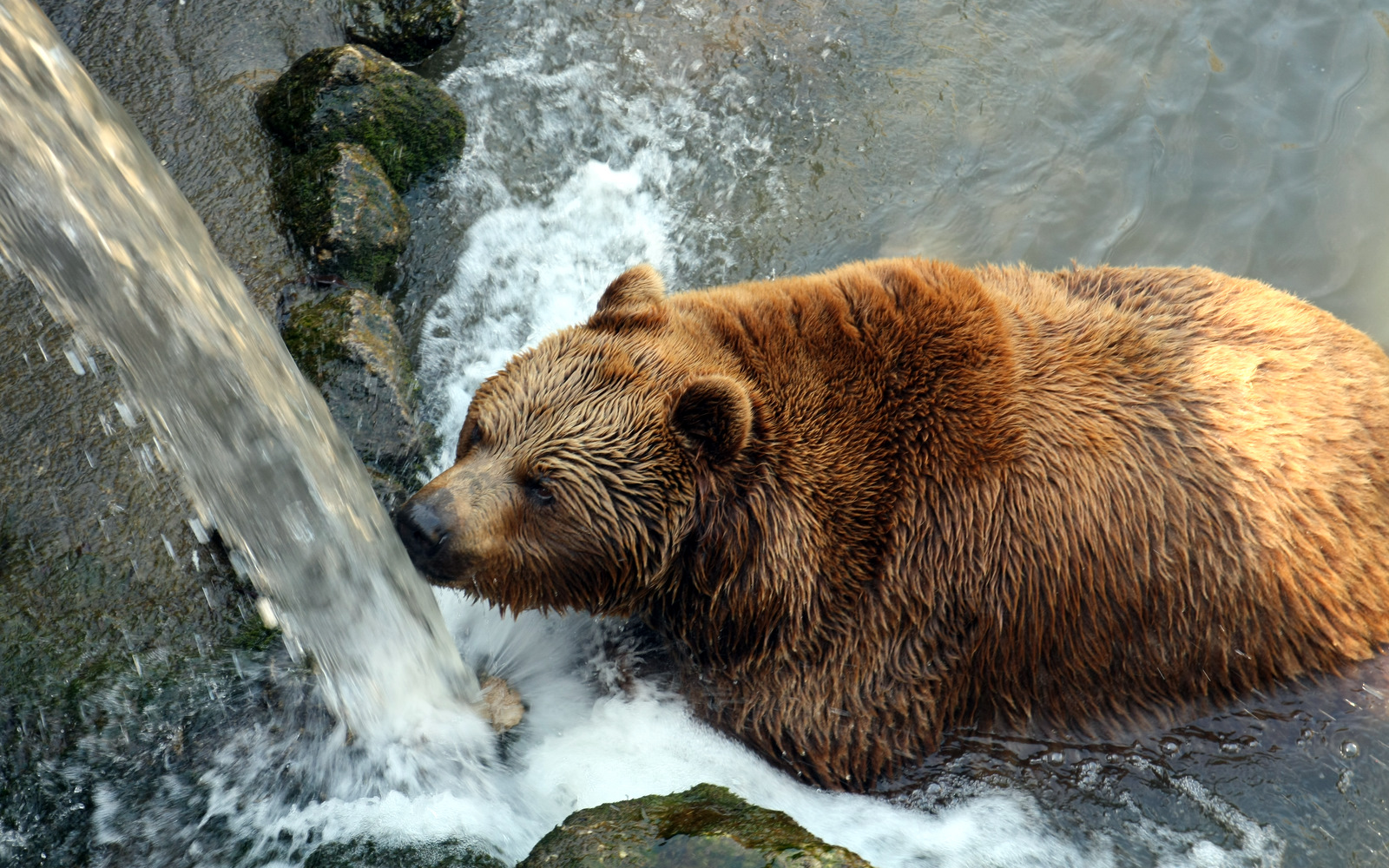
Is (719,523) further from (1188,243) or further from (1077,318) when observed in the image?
(1188,243)

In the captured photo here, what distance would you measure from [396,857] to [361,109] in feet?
14.8

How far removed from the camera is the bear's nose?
4.29 metres

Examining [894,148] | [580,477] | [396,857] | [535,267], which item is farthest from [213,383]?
[894,148]

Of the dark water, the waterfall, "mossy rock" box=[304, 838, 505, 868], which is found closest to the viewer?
the waterfall

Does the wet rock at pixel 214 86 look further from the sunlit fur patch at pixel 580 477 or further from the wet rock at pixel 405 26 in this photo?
the sunlit fur patch at pixel 580 477

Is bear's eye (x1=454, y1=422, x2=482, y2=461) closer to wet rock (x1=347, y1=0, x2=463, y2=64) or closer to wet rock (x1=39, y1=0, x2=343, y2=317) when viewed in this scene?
wet rock (x1=39, y1=0, x2=343, y2=317)

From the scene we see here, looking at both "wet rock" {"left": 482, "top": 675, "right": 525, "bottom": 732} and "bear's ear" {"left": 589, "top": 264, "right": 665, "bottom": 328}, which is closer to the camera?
"bear's ear" {"left": 589, "top": 264, "right": 665, "bottom": 328}

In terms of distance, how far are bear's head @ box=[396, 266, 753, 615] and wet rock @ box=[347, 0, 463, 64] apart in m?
3.94

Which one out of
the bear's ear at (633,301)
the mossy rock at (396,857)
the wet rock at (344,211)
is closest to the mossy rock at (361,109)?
the wet rock at (344,211)

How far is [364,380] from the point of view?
5609 millimetres

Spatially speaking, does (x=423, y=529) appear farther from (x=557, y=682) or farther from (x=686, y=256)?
(x=686, y=256)

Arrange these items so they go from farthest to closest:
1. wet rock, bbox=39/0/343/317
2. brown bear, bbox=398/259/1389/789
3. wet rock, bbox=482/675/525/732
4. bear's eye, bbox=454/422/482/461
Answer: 1. wet rock, bbox=39/0/343/317
2. wet rock, bbox=482/675/525/732
3. bear's eye, bbox=454/422/482/461
4. brown bear, bbox=398/259/1389/789

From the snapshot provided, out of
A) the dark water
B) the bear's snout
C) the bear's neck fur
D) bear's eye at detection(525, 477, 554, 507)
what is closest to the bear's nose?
the bear's snout

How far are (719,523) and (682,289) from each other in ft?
9.25
